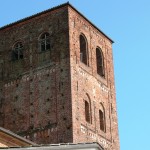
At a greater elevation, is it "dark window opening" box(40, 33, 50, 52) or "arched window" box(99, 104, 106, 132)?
"dark window opening" box(40, 33, 50, 52)

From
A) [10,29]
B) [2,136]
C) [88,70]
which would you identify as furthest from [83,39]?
[2,136]

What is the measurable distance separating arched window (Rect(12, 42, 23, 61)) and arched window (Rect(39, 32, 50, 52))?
4.51 ft

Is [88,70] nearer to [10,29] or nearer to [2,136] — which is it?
[10,29]

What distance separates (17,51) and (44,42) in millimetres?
1911

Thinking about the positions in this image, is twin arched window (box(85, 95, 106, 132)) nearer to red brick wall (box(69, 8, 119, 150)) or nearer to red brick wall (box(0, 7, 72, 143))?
red brick wall (box(69, 8, 119, 150))

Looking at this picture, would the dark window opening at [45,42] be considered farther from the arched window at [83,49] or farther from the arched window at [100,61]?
the arched window at [100,61]

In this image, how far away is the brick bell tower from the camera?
28.4 meters

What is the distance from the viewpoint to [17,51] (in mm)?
31766

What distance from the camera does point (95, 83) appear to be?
3100 cm

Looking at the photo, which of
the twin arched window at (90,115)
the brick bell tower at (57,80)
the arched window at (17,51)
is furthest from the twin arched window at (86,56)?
the arched window at (17,51)

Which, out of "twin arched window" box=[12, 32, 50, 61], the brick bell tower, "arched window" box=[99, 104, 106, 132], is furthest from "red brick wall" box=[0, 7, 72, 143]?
"arched window" box=[99, 104, 106, 132]

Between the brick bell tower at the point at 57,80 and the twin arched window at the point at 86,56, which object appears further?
the twin arched window at the point at 86,56

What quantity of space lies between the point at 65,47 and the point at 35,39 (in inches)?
90.4

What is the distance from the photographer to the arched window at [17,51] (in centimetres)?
3158
